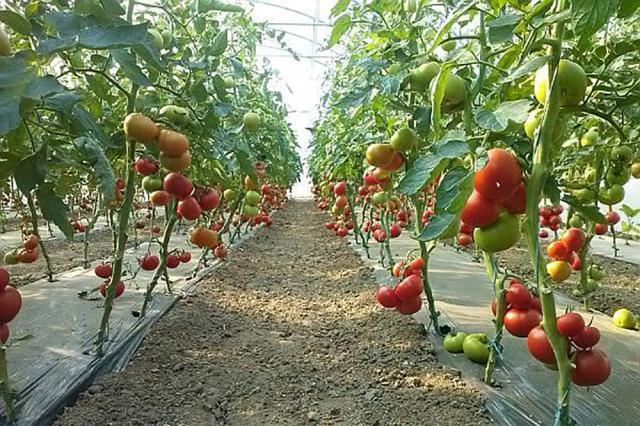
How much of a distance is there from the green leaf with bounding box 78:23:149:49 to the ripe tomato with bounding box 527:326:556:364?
0.92 metres

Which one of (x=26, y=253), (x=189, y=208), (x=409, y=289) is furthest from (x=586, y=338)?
(x=26, y=253)

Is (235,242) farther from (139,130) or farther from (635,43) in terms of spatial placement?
(635,43)

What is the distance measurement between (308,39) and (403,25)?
43.1 ft

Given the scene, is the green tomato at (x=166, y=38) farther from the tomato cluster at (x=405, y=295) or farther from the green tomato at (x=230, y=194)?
the green tomato at (x=230, y=194)

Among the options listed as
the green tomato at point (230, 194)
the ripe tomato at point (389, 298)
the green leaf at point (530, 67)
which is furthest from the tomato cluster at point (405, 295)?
the green tomato at point (230, 194)

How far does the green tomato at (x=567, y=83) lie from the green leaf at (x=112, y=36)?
0.71 metres

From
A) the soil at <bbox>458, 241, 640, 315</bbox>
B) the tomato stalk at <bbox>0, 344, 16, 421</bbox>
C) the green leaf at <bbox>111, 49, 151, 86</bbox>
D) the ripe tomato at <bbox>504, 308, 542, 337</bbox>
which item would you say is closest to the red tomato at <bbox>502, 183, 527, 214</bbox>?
the ripe tomato at <bbox>504, 308, 542, 337</bbox>

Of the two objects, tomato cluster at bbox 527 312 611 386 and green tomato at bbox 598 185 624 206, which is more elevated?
green tomato at bbox 598 185 624 206

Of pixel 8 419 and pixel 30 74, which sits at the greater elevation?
pixel 30 74

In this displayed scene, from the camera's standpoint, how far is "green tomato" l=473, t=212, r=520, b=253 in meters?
1.00

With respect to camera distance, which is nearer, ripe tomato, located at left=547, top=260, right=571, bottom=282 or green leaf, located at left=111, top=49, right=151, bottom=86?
green leaf, located at left=111, top=49, right=151, bottom=86

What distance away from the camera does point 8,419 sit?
4.98 ft

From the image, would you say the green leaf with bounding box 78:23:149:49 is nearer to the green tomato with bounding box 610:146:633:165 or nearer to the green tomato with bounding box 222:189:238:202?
the green tomato with bounding box 610:146:633:165

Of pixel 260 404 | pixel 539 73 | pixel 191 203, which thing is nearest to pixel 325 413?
pixel 260 404
